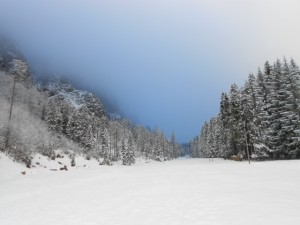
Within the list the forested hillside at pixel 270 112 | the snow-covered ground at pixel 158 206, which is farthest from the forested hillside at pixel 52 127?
the forested hillside at pixel 270 112

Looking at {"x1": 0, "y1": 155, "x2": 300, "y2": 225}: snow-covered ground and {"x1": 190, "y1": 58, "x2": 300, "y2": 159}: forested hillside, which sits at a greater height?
{"x1": 190, "y1": 58, "x2": 300, "y2": 159}: forested hillside

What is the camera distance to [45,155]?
34188 millimetres

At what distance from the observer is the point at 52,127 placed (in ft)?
230

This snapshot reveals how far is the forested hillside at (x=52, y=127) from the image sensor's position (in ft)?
117

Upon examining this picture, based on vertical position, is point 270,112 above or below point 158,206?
above

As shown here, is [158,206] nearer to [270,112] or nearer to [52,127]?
[270,112]

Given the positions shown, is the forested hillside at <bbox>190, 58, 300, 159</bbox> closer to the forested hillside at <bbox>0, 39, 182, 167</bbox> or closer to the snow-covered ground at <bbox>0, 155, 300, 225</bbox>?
the forested hillside at <bbox>0, 39, 182, 167</bbox>

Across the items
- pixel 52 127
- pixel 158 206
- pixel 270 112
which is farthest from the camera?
pixel 52 127

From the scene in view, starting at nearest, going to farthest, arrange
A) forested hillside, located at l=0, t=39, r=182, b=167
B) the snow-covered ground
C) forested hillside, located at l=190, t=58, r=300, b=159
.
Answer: the snow-covered ground, forested hillside, located at l=0, t=39, r=182, b=167, forested hillside, located at l=190, t=58, r=300, b=159

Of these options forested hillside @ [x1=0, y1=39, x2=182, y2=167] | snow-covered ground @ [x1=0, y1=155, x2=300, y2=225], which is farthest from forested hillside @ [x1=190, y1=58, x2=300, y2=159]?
snow-covered ground @ [x1=0, y1=155, x2=300, y2=225]

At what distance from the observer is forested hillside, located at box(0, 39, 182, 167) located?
3578cm

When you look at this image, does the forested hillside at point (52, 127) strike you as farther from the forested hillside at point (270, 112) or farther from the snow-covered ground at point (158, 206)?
the forested hillside at point (270, 112)

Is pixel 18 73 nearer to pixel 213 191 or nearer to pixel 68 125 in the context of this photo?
pixel 68 125

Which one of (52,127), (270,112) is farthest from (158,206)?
(52,127)
